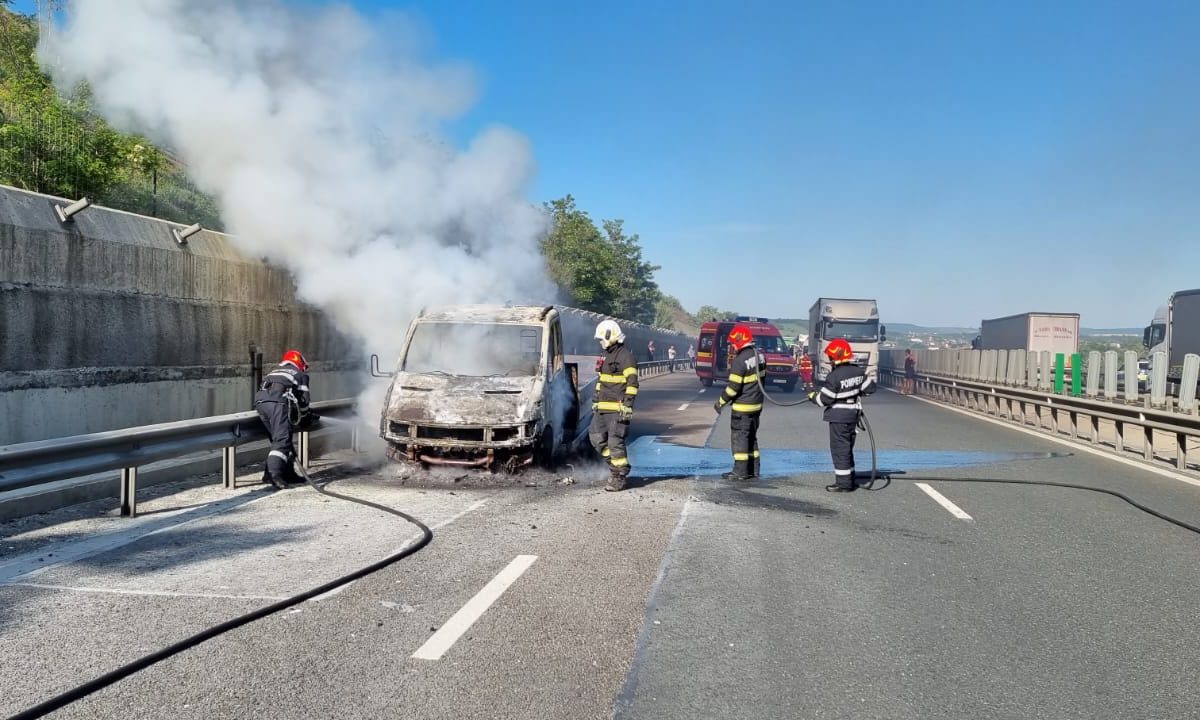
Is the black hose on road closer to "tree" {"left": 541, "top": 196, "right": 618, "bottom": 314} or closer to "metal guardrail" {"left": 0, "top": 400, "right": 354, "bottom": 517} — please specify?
"metal guardrail" {"left": 0, "top": 400, "right": 354, "bottom": 517}

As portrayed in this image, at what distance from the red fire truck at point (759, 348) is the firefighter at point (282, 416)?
23718 mm

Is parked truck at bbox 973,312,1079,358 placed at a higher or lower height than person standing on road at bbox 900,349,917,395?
higher

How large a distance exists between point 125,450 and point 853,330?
27.8m

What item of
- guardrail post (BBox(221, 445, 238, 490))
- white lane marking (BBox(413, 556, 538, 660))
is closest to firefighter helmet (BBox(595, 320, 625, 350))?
white lane marking (BBox(413, 556, 538, 660))

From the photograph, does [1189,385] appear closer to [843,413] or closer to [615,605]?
[843,413]

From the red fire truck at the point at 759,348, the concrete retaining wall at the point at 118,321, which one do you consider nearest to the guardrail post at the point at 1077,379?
the red fire truck at the point at 759,348

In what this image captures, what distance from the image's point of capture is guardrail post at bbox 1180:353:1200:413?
39.8ft

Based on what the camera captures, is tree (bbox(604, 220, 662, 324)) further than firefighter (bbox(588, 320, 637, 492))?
Yes

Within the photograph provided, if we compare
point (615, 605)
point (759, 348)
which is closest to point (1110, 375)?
point (615, 605)

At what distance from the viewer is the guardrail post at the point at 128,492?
7.44 meters

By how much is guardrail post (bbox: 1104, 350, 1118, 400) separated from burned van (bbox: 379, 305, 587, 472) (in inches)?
389

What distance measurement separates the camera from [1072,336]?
32.6 metres

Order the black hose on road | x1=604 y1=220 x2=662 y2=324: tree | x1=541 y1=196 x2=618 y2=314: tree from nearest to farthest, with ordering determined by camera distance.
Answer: the black hose on road
x1=541 y1=196 x2=618 y2=314: tree
x1=604 y1=220 x2=662 y2=324: tree

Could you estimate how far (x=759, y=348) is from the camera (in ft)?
106
